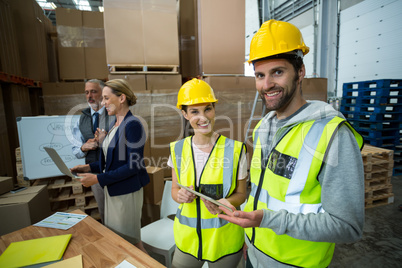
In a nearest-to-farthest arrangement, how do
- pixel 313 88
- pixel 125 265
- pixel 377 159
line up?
pixel 125 265 < pixel 377 159 < pixel 313 88

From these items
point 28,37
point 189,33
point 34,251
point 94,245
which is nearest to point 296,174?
point 94,245

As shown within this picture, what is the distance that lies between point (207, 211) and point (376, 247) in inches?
127

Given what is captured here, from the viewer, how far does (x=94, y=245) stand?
1.50 meters

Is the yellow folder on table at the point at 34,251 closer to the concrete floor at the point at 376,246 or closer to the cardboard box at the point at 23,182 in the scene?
the cardboard box at the point at 23,182

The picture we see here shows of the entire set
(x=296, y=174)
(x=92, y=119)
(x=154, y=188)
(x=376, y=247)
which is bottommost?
(x=376, y=247)

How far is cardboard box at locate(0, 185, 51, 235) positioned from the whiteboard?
0.57 meters

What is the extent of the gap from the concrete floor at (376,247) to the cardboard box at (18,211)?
1.62 meters

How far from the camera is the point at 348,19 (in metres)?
7.85

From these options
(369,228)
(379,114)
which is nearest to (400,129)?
(379,114)

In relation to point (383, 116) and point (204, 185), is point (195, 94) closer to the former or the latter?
point (204, 185)

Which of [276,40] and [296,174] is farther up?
[276,40]

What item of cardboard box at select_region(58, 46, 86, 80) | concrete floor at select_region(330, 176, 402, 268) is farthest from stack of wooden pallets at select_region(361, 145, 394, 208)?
cardboard box at select_region(58, 46, 86, 80)

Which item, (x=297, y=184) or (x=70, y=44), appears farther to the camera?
(x=70, y=44)

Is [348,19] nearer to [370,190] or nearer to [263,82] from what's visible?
[370,190]
